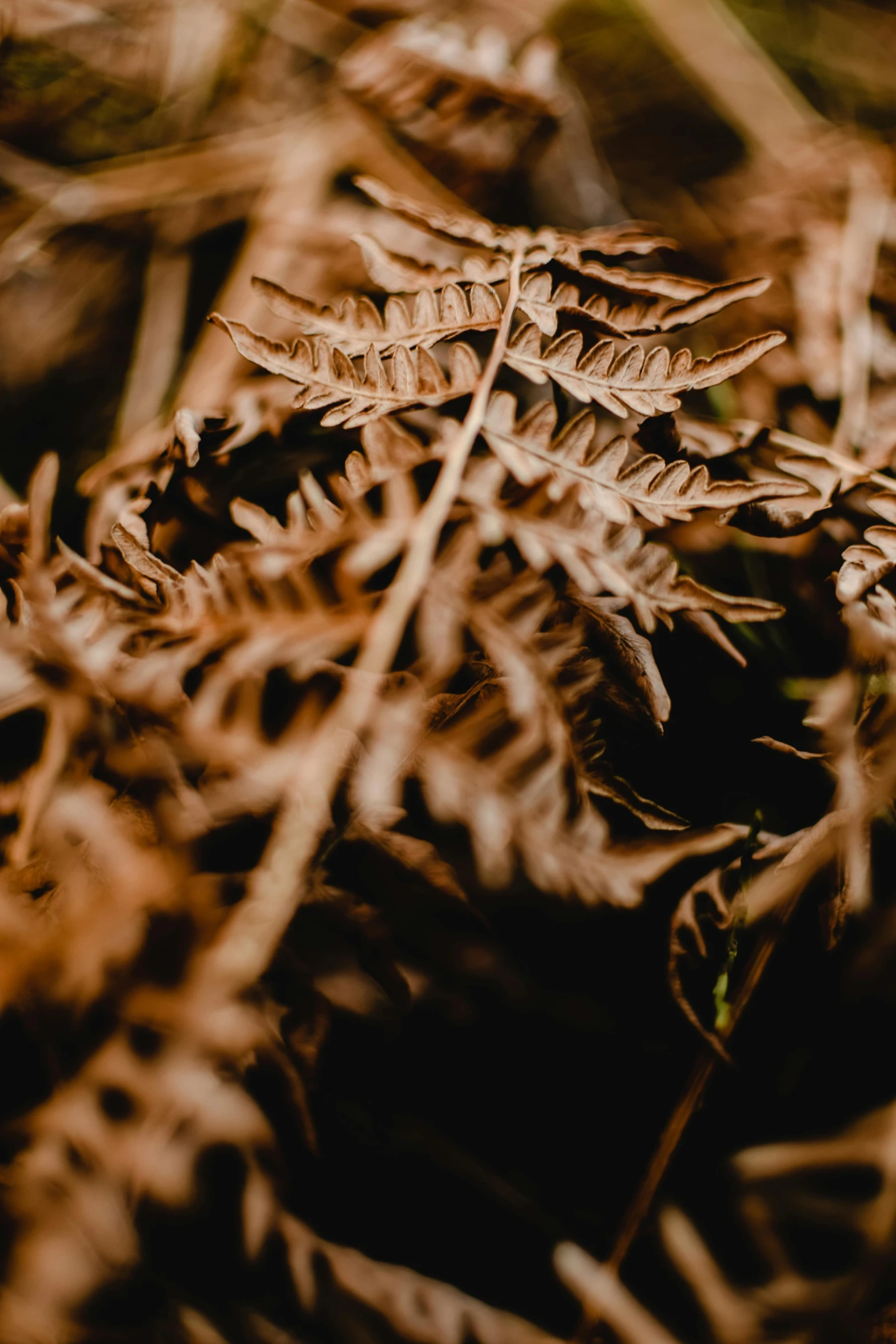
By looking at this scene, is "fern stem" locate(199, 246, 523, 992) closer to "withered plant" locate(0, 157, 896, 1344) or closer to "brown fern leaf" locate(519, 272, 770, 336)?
"withered plant" locate(0, 157, 896, 1344)

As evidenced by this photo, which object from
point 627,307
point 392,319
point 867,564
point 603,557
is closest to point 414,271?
point 392,319

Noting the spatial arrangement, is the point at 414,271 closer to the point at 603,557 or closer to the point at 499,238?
the point at 499,238

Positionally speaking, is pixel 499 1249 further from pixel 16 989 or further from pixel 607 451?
pixel 607 451

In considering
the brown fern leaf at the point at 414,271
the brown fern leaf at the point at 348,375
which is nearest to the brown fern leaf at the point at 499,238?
the brown fern leaf at the point at 414,271

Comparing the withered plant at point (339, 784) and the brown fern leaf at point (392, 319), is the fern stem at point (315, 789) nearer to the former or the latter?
the withered plant at point (339, 784)

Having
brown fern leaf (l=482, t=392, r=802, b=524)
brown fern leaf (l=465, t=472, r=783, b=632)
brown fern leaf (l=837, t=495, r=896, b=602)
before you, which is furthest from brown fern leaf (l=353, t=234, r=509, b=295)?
brown fern leaf (l=837, t=495, r=896, b=602)
